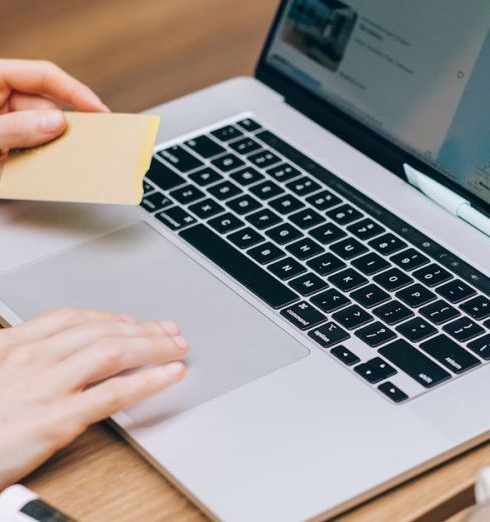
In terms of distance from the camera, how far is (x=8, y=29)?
148cm

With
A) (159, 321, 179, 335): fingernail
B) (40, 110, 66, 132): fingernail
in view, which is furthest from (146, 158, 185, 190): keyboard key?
(159, 321, 179, 335): fingernail

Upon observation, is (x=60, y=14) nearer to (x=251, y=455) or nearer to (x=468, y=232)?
(x=468, y=232)

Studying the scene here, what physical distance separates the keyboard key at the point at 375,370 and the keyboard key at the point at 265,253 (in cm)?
14

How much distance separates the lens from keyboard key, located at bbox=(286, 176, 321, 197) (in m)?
0.94

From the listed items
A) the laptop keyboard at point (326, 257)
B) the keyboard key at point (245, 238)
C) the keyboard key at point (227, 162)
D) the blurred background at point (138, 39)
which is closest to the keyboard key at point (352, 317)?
the laptop keyboard at point (326, 257)

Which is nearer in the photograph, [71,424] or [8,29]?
[71,424]

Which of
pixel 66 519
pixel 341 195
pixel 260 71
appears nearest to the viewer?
pixel 66 519

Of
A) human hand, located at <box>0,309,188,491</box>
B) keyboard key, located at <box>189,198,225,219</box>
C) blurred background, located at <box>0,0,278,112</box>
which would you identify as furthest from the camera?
blurred background, located at <box>0,0,278,112</box>

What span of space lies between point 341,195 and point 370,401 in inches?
9.6

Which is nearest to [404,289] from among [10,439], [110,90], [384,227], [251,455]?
[384,227]

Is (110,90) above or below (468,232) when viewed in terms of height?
below

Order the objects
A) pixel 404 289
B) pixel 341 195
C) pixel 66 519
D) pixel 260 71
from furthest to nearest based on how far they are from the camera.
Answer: pixel 260 71 < pixel 341 195 < pixel 404 289 < pixel 66 519

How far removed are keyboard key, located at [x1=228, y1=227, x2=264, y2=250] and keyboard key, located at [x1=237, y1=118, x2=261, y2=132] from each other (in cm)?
15

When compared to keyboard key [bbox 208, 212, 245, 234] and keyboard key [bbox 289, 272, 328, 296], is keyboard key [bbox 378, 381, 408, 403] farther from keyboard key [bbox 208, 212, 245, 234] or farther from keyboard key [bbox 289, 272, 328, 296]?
keyboard key [bbox 208, 212, 245, 234]
